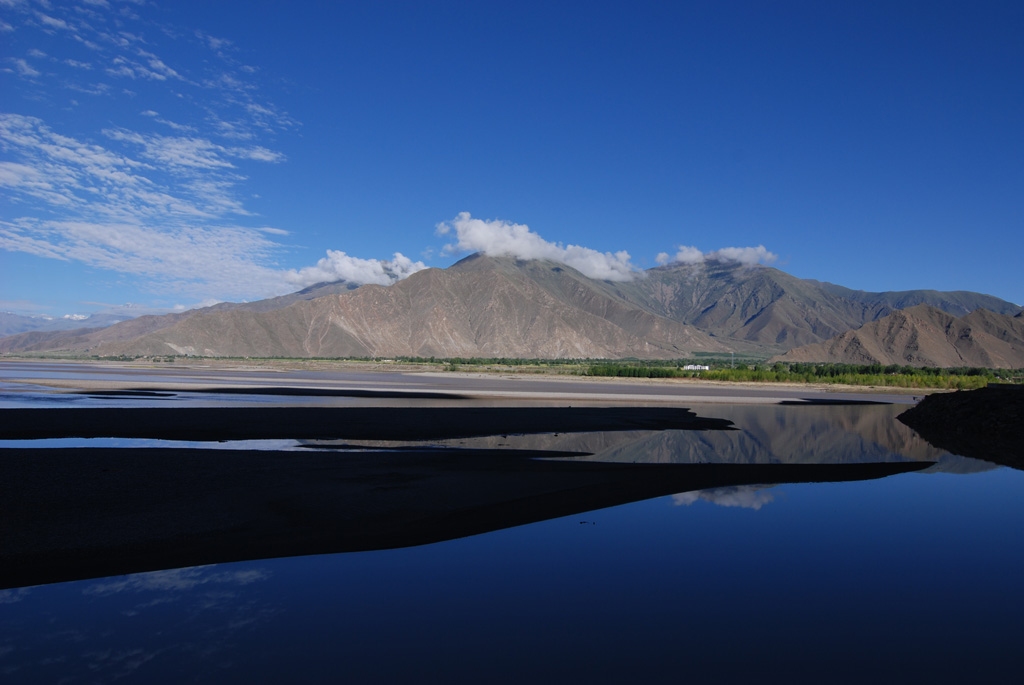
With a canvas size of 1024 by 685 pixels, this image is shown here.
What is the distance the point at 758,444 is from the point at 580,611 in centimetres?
1804

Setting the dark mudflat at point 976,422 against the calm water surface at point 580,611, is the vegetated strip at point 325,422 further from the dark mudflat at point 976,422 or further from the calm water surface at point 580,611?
the calm water surface at point 580,611

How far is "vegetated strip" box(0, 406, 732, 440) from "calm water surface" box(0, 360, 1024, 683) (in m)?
14.4

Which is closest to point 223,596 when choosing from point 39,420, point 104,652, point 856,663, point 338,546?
point 104,652

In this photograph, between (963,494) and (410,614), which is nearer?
(410,614)

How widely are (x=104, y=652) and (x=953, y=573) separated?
11.0 m

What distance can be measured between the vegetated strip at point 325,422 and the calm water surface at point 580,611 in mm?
14434

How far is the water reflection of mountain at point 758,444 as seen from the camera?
20016 millimetres

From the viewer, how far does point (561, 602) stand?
7.90 metres

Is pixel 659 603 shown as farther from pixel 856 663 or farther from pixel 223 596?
pixel 223 596

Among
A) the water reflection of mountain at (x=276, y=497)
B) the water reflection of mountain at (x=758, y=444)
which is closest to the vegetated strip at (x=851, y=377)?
the water reflection of mountain at (x=758, y=444)

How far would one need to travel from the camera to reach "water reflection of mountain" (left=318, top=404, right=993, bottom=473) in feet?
65.7

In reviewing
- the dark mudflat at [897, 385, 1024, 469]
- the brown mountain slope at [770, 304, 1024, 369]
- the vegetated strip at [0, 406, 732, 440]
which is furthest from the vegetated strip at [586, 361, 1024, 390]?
the vegetated strip at [0, 406, 732, 440]

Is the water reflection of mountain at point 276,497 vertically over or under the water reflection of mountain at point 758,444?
over

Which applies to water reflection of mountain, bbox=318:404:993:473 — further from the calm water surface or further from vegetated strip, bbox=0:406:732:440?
the calm water surface
